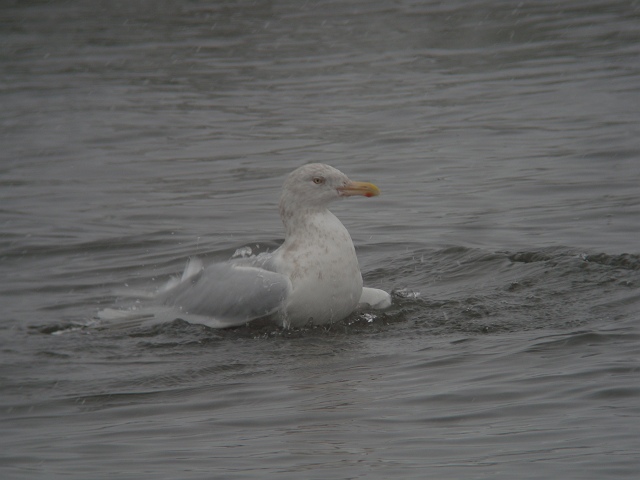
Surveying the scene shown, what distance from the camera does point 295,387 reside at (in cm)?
715

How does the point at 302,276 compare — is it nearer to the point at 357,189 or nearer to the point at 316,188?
the point at 316,188

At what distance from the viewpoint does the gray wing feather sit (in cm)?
833

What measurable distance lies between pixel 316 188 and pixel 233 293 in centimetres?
97

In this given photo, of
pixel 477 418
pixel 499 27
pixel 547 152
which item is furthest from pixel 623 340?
pixel 499 27

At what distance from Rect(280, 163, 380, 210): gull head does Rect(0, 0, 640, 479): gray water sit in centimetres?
90

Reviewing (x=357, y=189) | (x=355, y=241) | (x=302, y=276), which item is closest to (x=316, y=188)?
(x=357, y=189)

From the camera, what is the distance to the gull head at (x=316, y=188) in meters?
8.55

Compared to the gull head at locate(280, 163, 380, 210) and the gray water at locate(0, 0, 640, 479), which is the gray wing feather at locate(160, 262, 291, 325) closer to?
the gray water at locate(0, 0, 640, 479)

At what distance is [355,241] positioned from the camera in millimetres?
11352

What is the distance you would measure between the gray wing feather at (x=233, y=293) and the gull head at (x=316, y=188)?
0.57 m

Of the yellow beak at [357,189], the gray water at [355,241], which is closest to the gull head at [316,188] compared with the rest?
the yellow beak at [357,189]

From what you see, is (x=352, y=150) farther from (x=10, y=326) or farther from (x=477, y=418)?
(x=477, y=418)

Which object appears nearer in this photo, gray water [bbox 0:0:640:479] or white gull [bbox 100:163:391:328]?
gray water [bbox 0:0:640:479]

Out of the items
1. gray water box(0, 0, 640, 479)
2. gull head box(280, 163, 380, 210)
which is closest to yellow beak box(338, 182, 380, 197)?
gull head box(280, 163, 380, 210)
